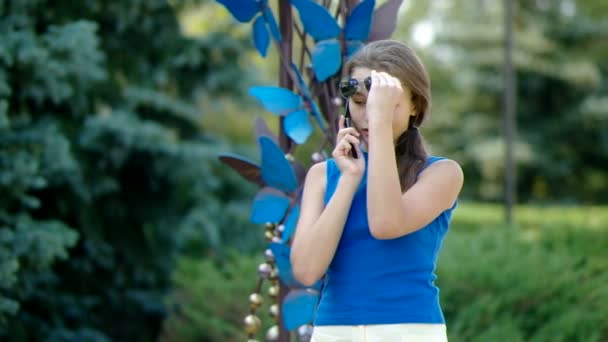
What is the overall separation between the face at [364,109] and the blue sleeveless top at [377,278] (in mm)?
99

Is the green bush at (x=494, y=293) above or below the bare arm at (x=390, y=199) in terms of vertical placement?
above

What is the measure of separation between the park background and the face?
68.3 inches

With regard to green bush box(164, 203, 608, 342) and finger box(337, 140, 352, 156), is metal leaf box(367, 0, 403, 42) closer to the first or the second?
finger box(337, 140, 352, 156)

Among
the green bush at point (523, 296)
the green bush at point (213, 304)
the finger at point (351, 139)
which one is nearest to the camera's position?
the finger at point (351, 139)

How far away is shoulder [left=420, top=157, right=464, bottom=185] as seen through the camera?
188cm

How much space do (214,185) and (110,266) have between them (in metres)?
0.81

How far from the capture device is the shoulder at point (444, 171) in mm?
1885

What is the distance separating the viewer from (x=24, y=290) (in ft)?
15.3

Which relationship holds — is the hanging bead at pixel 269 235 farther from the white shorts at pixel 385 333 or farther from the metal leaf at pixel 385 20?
the white shorts at pixel 385 333

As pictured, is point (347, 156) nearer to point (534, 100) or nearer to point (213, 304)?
point (213, 304)

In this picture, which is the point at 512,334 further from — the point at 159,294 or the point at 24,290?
the point at 159,294

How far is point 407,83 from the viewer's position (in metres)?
1.91

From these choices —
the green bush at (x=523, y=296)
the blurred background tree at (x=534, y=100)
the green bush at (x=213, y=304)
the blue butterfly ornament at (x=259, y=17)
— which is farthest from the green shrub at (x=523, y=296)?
the blurred background tree at (x=534, y=100)

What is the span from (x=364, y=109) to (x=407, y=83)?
0.10m
